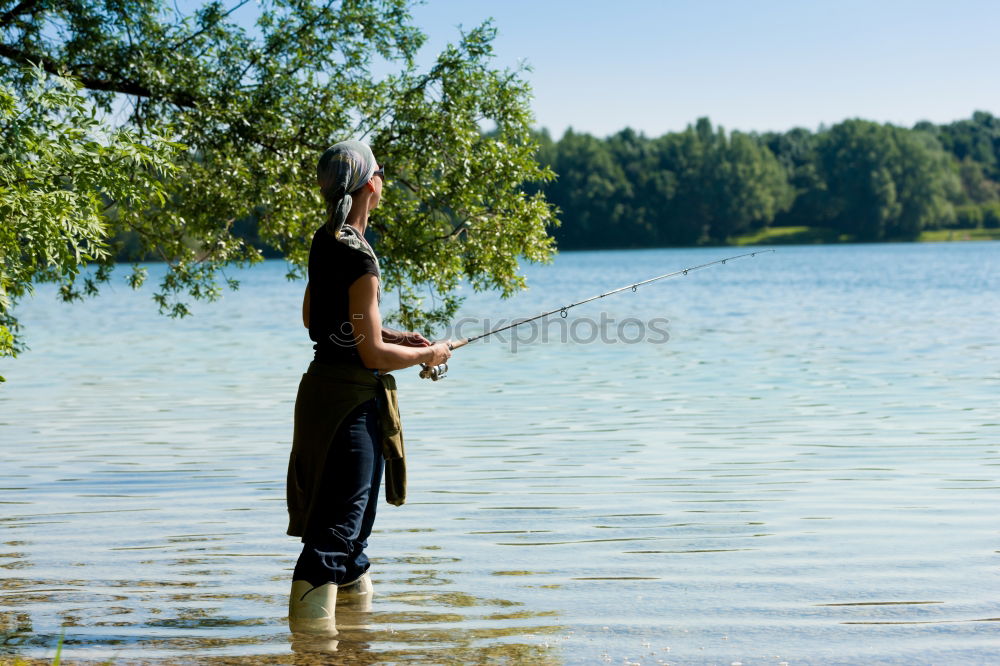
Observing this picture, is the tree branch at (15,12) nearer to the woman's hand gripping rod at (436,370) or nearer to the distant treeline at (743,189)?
the woman's hand gripping rod at (436,370)

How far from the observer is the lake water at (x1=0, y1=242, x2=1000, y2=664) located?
541 cm

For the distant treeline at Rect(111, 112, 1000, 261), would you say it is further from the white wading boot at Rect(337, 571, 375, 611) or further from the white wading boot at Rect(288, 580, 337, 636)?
the white wading boot at Rect(288, 580, 337, 636)

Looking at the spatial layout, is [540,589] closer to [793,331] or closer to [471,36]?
[471,36]

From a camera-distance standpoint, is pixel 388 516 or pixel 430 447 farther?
pixel 430 447

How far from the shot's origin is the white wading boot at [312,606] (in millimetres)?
5270

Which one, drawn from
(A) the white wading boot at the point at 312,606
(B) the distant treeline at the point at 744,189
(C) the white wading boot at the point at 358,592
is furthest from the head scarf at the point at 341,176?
(B) the distant treeline at the point at 744,189

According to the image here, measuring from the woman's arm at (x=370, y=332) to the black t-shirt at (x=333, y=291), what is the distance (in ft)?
0.12

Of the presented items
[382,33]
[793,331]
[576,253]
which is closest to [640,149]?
[576,253]

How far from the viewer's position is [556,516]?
8344 millimetres

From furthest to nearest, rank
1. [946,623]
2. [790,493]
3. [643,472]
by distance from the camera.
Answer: [643,472] < [790,493] < [946,623]

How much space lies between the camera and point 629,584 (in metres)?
6.36

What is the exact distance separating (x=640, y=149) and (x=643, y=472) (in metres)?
126

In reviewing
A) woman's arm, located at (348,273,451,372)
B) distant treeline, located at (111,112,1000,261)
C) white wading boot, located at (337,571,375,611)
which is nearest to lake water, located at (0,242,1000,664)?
white wading boot, located at (337,571,375,611)

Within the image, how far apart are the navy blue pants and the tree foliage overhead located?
286 inches
